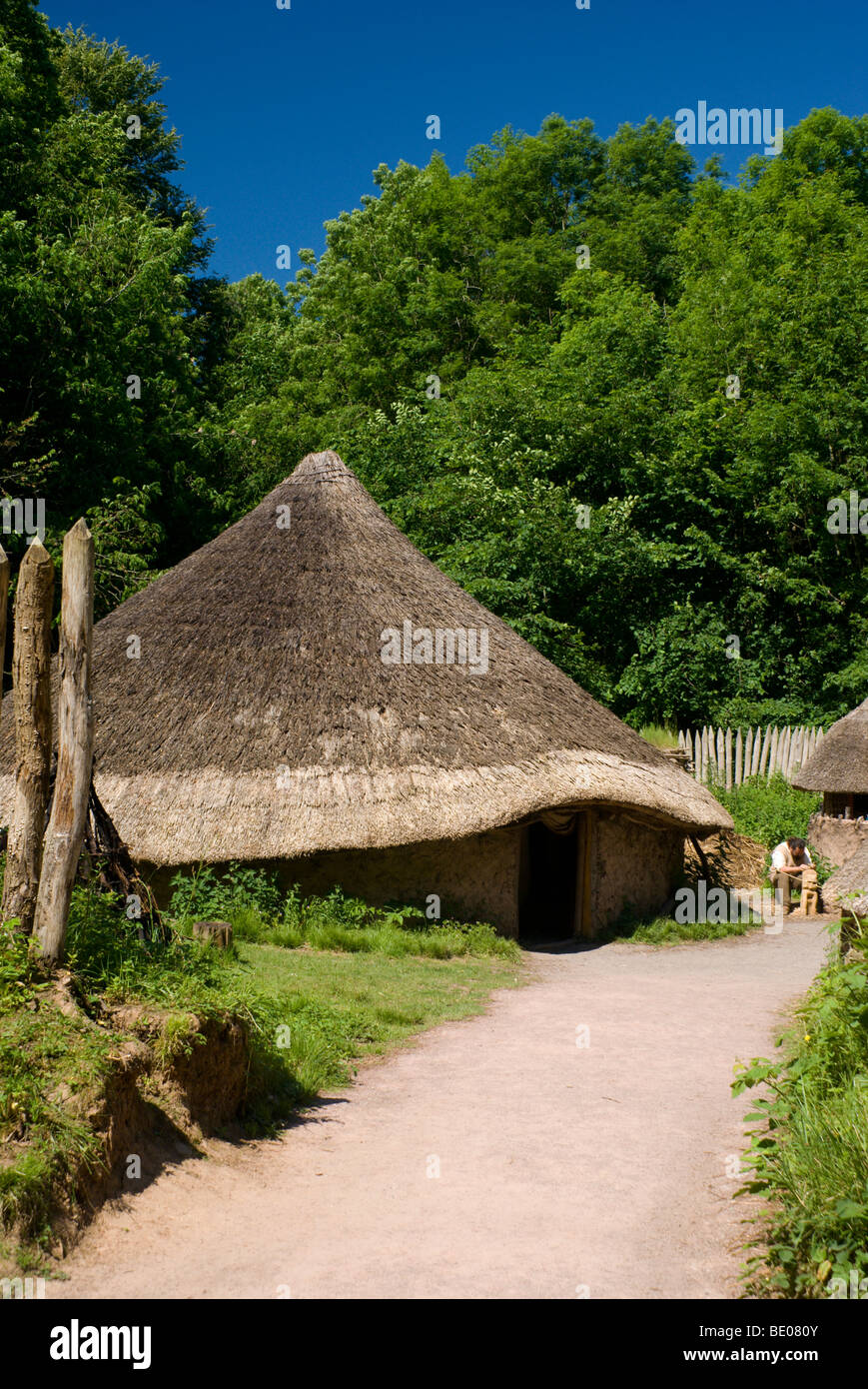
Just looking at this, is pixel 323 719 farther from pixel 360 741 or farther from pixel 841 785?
pixel 841 785

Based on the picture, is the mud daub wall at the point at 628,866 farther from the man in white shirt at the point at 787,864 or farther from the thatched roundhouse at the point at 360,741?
the man in white shirt at the point at 787,864

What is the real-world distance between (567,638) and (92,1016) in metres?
18.7

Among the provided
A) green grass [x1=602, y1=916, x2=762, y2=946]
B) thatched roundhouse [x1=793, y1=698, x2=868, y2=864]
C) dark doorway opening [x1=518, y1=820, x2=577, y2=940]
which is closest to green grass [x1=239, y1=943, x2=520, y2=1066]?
green grass [x1=602, y1=916, x2=762, y2=946]

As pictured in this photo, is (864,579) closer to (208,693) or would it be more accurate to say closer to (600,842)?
(600,842)

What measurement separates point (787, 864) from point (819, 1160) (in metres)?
11.7

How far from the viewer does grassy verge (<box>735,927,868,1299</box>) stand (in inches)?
175

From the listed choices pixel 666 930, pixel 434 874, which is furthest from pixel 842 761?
pixel 434 874

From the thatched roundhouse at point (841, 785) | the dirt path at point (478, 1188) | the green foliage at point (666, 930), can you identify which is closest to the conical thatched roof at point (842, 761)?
the thatched roundhouse at point (841, 785)

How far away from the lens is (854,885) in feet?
27.9

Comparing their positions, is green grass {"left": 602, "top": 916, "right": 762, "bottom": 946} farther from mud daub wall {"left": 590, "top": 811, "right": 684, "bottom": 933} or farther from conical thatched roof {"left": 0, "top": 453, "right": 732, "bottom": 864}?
conical thatched roof {"left": 0, "top": 453, "right": 732, "bottom": 864}

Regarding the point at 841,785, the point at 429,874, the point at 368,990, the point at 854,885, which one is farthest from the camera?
the point at 841,785
